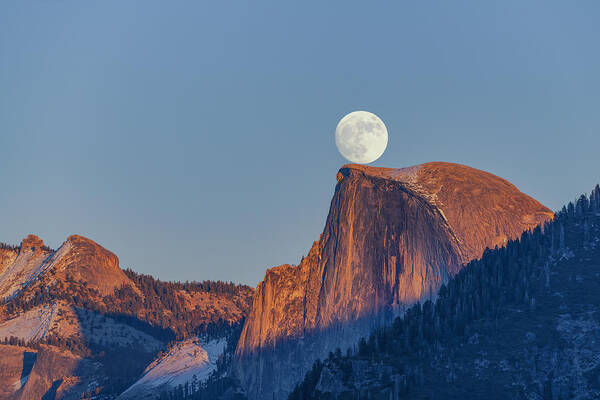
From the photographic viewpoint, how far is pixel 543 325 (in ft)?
654

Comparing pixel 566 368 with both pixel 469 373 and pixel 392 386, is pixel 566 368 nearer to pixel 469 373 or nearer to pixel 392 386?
pixel 469 373

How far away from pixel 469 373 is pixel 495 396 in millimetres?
9042

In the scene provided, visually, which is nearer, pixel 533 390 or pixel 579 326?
pixel 533 390

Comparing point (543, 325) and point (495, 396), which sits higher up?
point (543, 325)

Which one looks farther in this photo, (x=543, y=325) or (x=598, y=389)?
(x=543, y=325)

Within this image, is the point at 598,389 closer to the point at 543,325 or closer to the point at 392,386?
the point at 543,325

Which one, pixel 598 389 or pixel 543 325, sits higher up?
pixel 543 325

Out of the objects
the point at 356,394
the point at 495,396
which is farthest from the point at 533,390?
the point at 356,394

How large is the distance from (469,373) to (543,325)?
1786cm

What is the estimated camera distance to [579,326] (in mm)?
196125

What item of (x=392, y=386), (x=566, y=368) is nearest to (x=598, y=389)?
(x=566, y=368)

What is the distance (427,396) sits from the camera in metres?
188

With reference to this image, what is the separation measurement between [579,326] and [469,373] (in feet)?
71.7

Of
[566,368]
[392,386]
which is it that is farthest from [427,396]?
[566,368]
